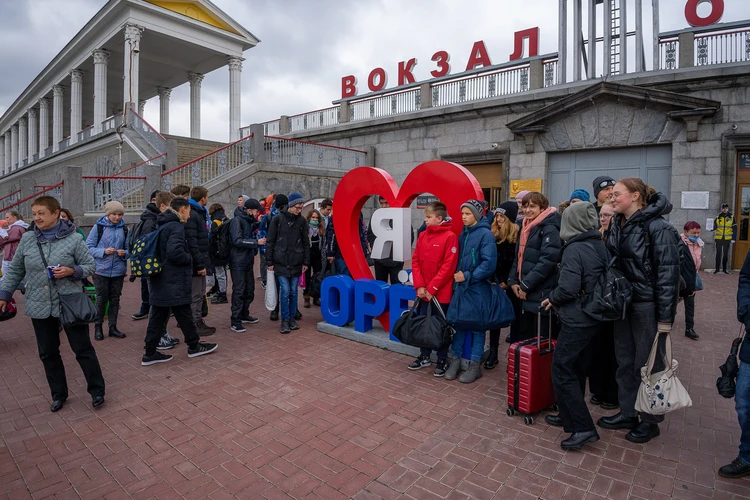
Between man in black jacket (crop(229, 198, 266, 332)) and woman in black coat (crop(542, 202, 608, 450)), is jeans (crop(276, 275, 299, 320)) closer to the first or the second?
man in black jacket (crop(229, 198, 266, 332))

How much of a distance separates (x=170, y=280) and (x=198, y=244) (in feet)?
3.13

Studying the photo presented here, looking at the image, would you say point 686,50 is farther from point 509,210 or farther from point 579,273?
point 579,273

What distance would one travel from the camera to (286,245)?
6664 millimetres

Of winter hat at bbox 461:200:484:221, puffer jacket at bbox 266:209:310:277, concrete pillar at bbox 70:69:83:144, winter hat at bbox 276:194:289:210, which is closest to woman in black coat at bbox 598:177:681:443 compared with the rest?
winter hat at bbox 461:200:484:221

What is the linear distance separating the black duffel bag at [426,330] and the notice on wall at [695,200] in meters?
10.8

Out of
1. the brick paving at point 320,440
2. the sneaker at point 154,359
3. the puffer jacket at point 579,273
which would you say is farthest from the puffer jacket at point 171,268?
the puffer jacket at point 579,273

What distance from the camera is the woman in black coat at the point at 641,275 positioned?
325 centimetres

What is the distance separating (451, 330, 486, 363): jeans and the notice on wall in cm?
1063

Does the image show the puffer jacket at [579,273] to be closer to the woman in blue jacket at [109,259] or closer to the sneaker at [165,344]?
the sneaker at [165,344]

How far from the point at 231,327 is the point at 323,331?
146 cm

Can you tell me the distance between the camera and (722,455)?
3.35 m

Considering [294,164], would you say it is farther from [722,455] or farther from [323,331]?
[722,455]

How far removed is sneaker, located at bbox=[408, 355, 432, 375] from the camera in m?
5.15

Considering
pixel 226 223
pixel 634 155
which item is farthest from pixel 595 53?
pixel 226 223
